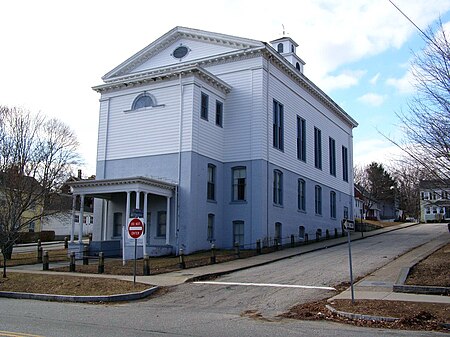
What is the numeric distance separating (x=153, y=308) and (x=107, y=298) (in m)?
2.27

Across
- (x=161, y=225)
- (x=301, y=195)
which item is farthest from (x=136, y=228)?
(x=301, y=195)

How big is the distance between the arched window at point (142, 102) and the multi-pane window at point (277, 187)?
9.30 metres

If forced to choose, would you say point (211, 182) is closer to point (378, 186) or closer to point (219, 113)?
point (219, 113)

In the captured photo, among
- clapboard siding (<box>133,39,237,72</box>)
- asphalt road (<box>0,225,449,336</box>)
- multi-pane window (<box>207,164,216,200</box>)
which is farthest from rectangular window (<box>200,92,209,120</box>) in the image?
asphalt road (<box>0,225,449,336</box>)

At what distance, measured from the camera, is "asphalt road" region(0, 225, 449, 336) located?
391 inches

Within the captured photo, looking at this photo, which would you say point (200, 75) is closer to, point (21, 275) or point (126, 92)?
point (126, 92)

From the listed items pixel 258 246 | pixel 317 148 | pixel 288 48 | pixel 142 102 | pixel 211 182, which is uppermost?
pixel 288 48

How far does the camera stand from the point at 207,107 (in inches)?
1190

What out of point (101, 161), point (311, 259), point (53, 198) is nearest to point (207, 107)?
point (101, 161)

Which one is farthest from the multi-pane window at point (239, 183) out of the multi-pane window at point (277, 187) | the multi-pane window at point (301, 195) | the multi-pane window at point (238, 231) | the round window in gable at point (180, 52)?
the round window in gable at point (180, 52)

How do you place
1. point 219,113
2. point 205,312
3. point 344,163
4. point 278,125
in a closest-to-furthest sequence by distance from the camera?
point 205,312
point 219,113
point 278,125
point 344,163

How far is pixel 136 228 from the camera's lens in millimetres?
17703

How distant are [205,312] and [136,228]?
5.68 metres

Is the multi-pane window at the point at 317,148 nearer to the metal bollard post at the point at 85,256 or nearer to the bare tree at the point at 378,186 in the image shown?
the metal bollard post at the point at 85,256
